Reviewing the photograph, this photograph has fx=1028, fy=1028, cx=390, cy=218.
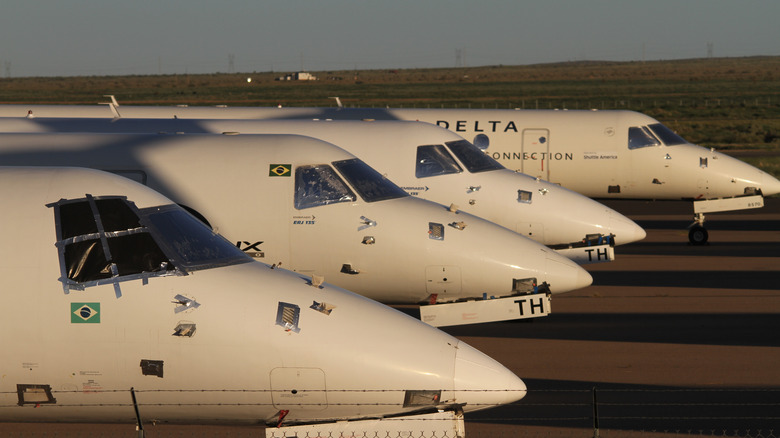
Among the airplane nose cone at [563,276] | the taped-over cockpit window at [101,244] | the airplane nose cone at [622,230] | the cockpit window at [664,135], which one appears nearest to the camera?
the taped-over cockpit window at [101,244]

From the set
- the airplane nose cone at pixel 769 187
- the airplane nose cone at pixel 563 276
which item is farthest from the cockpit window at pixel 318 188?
the airplane nose cone at pixel 769 187

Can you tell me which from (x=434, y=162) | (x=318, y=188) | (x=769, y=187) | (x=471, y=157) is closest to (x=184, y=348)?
(x=318, y=188)

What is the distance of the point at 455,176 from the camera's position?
18844mm

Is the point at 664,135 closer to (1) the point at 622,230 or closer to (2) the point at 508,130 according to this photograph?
(2) the point at 508,130

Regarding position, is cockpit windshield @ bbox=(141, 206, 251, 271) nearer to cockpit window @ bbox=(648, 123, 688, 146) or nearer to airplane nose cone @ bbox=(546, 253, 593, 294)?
airplane nose cone @ bbox=(546, 253, 593, 294)

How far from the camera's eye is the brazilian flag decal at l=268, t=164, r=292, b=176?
14.2 meters

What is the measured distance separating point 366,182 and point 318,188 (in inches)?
30.6

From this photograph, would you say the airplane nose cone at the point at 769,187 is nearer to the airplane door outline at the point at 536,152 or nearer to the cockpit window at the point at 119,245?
the airplane door outline at the point at 536,152

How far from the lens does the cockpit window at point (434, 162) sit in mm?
18438

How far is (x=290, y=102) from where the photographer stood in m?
117

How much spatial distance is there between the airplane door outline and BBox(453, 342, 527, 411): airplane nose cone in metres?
17.5

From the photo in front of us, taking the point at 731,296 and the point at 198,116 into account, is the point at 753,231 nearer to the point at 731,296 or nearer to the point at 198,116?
the point at 731,296

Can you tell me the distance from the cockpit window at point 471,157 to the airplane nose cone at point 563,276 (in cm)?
440

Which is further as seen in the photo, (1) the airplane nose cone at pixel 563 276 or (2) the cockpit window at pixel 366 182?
(1) the airplane nose cone at pixel 563 276
